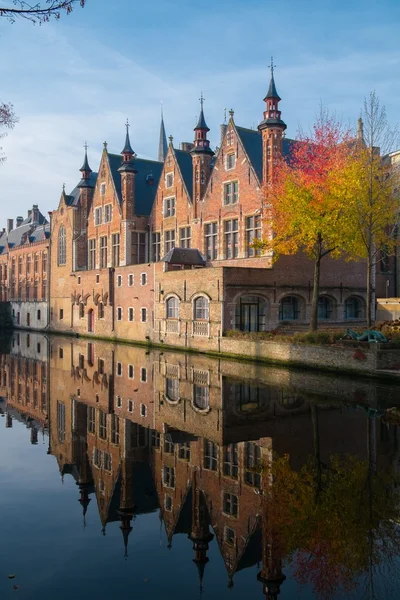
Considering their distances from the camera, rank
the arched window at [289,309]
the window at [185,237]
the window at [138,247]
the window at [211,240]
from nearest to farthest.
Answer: the arched window at [289,309] < the window at [211,240] < the window at [185,237] < the window at [138,247]

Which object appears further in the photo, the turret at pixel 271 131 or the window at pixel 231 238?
the window at pixel 231 238

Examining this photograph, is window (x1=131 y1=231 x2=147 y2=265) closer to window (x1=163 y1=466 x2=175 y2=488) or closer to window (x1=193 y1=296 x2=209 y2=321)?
window (x1=193 y1=296 x2=209 y2=321)

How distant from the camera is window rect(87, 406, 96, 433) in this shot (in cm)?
1442

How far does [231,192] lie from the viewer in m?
35.9

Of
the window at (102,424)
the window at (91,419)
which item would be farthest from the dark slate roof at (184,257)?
the window at (102,424)

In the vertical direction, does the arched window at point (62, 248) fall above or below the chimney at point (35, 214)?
below

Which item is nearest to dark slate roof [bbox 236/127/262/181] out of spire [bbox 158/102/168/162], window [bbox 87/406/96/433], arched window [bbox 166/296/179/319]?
arched window [bbox 166/296/179/319]

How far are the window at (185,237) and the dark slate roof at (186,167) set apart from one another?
265 centimetres

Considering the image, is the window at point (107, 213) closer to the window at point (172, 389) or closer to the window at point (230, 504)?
the window at point (172, 389)

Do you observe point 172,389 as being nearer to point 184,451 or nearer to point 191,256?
point 184,451

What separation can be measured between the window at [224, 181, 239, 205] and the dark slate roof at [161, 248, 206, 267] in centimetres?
428

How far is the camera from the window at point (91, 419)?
14.4 metres

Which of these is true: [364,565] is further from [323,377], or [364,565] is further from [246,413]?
[323,377]

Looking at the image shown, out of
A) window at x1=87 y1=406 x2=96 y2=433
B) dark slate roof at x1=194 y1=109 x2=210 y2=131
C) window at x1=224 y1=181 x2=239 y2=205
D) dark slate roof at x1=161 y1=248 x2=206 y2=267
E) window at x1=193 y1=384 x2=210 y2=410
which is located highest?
dark slate roof at x1=194 y1=109 x2=210 y2=131
